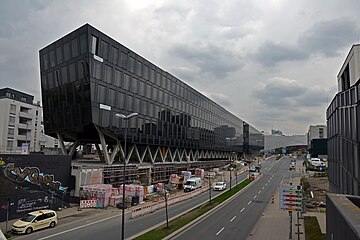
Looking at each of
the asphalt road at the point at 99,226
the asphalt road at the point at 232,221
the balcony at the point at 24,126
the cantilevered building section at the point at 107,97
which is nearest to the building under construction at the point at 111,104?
the cantilevered building section at the point at 107,97

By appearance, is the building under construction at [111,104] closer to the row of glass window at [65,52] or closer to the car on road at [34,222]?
the row of glass window at [65,52]

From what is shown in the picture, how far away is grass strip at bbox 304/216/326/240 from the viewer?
2333 cm

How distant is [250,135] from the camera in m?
166

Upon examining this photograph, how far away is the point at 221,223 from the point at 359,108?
1895 centimetres

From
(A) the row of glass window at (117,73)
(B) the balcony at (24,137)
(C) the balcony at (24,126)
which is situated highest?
(A) the row of glass window at (117,73)

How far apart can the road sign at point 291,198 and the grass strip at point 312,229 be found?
2891 mm

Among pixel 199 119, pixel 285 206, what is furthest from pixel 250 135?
pixel 285 206

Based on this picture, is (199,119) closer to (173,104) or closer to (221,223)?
(173,104)

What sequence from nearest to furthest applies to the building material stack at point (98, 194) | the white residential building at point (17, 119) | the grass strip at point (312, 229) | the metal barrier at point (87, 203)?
the grass strip at point (312, 229), the metal barrier at point (87, 203), the building material stack at point (98, 194), the white residential building at point (17, 119)

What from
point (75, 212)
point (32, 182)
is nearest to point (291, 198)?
point (75, 212)

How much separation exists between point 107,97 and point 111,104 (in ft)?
4.16

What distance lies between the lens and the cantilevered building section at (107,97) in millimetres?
41781

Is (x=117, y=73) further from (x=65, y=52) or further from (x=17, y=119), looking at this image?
(x=17, y=119)

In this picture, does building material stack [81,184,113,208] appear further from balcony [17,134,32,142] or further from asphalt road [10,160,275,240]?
balcony [17,134,32,142]
